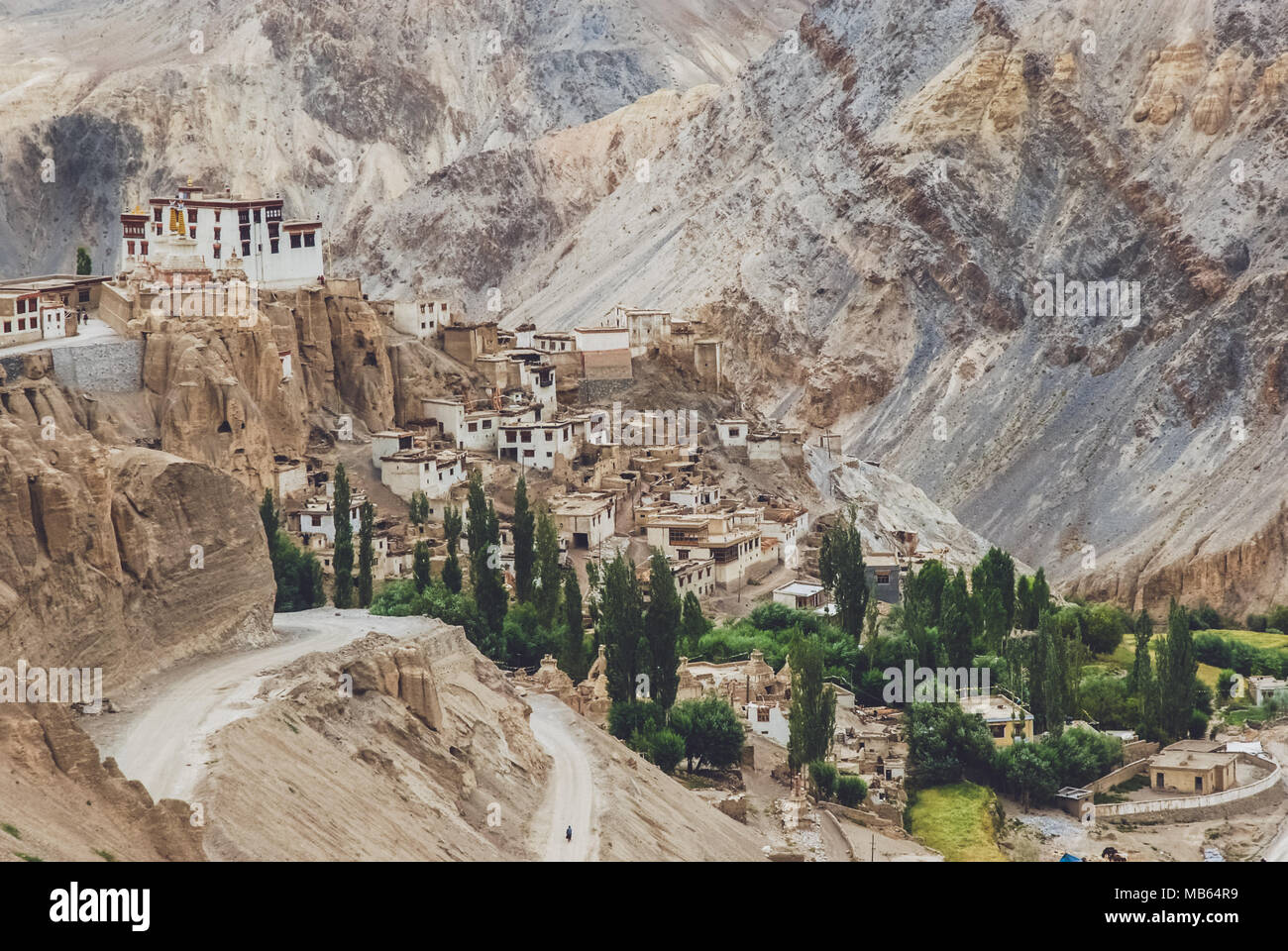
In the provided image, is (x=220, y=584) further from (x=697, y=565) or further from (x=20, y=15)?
(x=20, y=15)

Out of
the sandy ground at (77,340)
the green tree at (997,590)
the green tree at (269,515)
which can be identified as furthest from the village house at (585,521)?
the sandy ground at (77,340)

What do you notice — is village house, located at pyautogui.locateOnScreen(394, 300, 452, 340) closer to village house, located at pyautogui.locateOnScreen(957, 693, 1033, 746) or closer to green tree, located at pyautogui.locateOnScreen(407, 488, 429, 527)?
green tree, located at pyautogui.locateOnScreen(407, 488, 429, 527)

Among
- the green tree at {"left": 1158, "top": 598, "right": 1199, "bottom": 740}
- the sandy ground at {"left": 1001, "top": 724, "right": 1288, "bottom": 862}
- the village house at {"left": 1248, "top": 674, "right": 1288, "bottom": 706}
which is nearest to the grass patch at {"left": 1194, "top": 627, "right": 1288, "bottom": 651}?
the village house at {"left": 1248, "top": 674, "right": 1288, "bottom": 706}

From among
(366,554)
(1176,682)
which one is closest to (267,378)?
(366,554)

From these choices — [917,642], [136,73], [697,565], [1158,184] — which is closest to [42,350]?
[697,565]

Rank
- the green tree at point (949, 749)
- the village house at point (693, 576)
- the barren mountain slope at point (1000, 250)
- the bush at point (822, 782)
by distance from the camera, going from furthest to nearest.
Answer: the barren mountain slope at point (1000, 250) → the village house at point (693, 576) → the green tree at point (949, 749) → the bush at point (822, 782)

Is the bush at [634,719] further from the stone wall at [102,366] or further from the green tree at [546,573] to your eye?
the stone wall at [102,366]
